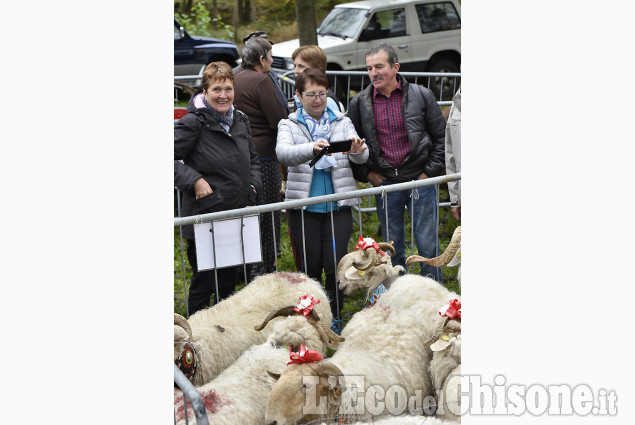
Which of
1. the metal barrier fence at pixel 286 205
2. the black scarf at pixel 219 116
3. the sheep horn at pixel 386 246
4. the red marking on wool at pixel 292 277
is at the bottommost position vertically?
the red marking on wool at pixel 292 277

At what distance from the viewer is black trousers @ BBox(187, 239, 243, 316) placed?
180 inches

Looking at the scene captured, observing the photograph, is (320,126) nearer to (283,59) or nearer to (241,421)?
(241,421)

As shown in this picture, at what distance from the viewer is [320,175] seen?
475cm

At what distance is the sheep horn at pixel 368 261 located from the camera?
4234mm

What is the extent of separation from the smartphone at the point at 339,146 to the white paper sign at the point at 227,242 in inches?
26.4

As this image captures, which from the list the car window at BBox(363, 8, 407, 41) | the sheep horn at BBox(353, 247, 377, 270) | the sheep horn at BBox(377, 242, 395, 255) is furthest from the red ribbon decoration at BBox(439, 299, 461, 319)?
the car window at BBox(363, 8, 407, 41)

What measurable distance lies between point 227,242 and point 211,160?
0.61 metres

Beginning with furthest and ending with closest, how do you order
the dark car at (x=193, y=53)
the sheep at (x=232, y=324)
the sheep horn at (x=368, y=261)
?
the dark car at (x=193, y=53), the sheep horn at (x=368, y=261), the sheep at (x=232, y=324)

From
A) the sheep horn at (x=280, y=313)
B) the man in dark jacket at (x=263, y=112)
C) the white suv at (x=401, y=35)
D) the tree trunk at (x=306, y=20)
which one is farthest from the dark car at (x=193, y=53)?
A: the sheep horn at (x=280, y=313)

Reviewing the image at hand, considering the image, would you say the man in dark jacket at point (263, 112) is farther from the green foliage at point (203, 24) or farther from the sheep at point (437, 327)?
the green foliage at point (203, 24)

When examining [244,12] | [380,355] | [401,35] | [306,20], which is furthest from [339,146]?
[244,12]

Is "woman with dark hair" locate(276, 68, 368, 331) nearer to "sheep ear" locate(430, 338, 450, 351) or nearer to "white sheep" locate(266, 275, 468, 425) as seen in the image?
"white sheep" locate(266, 275, 468, 425)

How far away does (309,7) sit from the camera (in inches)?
459
